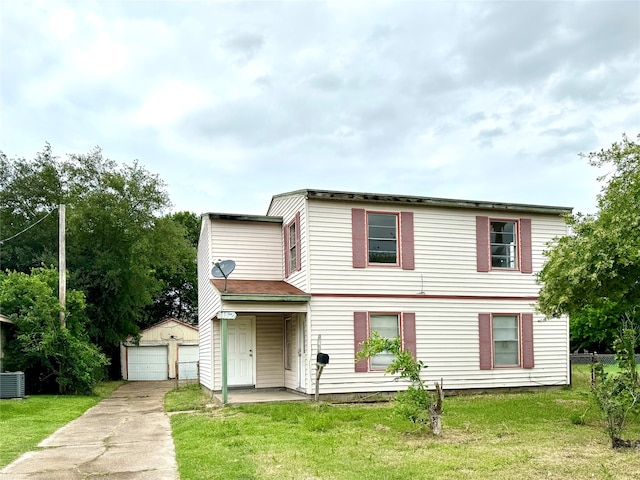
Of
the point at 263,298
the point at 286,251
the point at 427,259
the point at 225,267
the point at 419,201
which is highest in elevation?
the point at 419,201

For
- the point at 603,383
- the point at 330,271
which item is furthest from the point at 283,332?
the point at 603,383

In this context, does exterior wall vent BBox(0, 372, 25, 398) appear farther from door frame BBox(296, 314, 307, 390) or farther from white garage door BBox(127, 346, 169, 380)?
white garage door BBox(127, 346, 169, 380)

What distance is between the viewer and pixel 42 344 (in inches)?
732

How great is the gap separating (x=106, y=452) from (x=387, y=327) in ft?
26.1

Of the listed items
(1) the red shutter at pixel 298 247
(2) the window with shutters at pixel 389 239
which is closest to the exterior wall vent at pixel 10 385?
(1) the red shutter at pixel 298 247

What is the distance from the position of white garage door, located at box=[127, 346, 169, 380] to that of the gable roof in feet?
55.3

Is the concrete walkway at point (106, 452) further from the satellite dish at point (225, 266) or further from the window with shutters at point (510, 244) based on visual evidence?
the window with shutters at point (510, 244)

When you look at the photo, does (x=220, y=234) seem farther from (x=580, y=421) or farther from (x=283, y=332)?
(x=580, y=421)

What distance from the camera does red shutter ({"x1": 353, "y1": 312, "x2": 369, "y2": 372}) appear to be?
598 inches

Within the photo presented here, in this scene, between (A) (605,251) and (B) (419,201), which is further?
(B) (419,201)

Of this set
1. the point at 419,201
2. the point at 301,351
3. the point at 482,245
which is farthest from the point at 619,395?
the point at 301,351

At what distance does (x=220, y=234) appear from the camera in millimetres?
17172

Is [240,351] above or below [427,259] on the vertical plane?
below

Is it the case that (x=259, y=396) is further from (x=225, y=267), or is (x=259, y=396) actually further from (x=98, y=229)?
(x=98, y=229)
